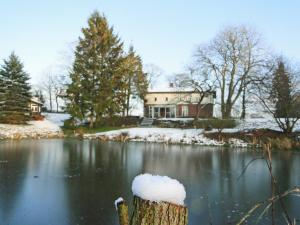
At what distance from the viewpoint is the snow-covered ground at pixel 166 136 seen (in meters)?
27.4

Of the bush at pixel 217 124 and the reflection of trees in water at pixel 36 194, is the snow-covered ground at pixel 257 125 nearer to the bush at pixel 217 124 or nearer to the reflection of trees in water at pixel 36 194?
the bush at pixel 217 124

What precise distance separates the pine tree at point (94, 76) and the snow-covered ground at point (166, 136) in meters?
5.10

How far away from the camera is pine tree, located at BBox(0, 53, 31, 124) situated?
3728cm

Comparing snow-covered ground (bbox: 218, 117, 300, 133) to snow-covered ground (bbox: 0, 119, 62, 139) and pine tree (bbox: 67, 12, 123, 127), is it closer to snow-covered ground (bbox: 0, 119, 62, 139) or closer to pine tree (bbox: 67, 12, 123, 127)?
pine tree (bbox: 67, 12, 123, 127)

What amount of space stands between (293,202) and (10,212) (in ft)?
22.4

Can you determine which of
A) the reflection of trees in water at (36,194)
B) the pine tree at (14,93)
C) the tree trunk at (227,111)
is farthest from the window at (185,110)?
the reflection of trees in water at (36,194)

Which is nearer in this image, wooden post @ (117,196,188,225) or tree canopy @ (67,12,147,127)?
wooden post @ (117,196,188,225)

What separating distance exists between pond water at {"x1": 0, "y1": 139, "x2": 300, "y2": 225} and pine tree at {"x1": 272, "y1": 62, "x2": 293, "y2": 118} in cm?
1005

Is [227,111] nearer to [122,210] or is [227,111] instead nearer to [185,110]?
[185,110]

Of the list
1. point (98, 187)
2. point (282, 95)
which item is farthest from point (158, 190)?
point (282, 95)

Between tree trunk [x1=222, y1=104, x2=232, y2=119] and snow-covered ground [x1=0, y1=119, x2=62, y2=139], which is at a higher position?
tree trunk [x1=222, y1=104, x2=232, y2=119]

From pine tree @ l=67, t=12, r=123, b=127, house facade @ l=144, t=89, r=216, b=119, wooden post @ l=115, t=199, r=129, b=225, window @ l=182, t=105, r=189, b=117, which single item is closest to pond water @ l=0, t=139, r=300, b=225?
wooden post @ l=115, t=199, r=129, b=225

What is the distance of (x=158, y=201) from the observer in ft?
4.94

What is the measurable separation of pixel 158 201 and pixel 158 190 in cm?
8
